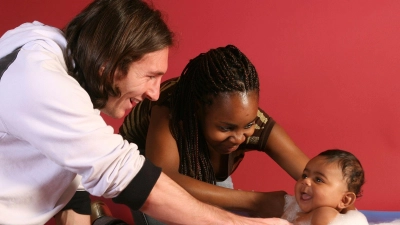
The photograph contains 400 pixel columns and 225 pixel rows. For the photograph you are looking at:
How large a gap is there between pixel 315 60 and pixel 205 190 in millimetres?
1028

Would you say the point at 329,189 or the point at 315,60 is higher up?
the point at 315,60

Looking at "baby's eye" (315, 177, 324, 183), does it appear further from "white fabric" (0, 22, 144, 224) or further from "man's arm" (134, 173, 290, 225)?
"white fabric" (0, 22, 144, 224)

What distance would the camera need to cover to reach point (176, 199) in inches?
45.2

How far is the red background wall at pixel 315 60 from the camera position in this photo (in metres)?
2.41

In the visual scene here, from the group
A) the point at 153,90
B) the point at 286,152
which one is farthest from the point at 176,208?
the point at 286,152

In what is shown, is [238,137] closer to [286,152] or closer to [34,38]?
[286,152]

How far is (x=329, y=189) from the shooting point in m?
1.52

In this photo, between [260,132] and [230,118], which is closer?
[230,118]

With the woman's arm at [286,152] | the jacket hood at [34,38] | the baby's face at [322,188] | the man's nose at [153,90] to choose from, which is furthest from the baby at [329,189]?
the jacket hood at [34,38]

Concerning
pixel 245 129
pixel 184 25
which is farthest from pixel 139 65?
pixel 184 25

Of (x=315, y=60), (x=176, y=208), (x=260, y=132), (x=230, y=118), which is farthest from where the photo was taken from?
(x=315, y=60)

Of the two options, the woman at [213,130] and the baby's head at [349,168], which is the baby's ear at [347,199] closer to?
the baby's head at [349,168]

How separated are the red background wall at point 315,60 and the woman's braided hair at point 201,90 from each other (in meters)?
0.77

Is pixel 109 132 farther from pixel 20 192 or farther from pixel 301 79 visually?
pixel 301 79
